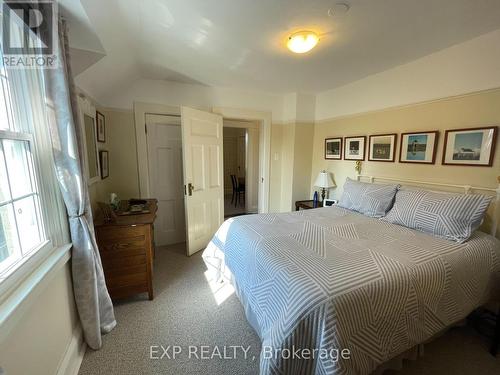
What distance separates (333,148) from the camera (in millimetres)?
3264

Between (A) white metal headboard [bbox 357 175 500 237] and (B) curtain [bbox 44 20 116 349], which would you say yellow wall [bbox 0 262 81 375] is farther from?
(A) white metal headboard [bbox 357 175 500 237]

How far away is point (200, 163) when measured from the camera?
2902mm

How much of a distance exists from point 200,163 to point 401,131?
8.02 ft

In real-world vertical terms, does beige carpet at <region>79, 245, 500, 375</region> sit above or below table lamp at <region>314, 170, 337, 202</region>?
below

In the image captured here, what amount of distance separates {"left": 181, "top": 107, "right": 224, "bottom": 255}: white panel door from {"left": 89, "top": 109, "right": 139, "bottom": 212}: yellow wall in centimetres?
77

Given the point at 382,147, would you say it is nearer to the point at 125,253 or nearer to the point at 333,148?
the point at 333,148

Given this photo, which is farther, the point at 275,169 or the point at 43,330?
the point at 275,169

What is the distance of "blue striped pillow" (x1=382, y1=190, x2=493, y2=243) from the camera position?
1.63 metres

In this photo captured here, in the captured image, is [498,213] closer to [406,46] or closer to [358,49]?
[406,46]

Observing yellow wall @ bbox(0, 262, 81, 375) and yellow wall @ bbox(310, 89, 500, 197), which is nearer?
yellow wall @ bbox(0, 262, 81, 375)

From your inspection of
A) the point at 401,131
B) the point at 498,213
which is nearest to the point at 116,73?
the point at 401,131

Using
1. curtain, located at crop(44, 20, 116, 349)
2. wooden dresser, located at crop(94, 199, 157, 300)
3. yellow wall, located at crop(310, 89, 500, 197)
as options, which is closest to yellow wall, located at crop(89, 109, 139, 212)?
wooden dresser, located at crop(94, 199, 157, 300)

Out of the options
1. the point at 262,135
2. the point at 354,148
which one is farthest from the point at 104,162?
the point at 354,148

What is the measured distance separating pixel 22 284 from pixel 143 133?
224 centimetres
